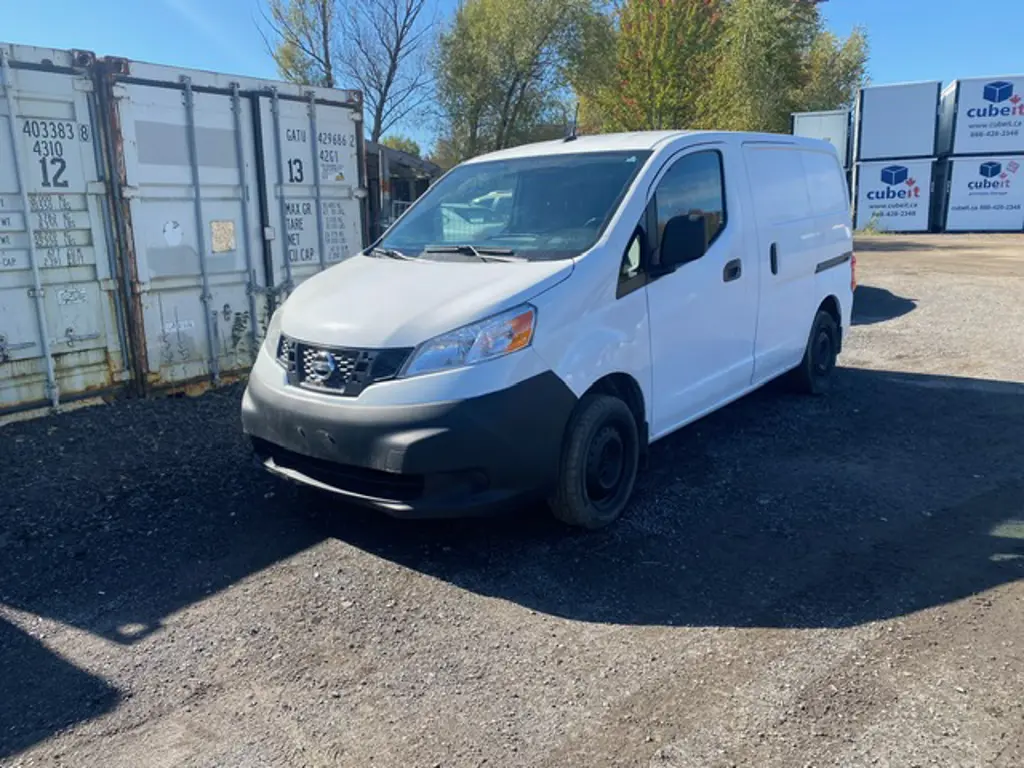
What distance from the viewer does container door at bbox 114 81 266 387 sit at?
6.44 metres

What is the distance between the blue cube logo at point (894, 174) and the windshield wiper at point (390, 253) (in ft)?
90.2

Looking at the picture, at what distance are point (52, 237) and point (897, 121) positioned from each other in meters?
28.0

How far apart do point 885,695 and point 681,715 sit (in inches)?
29.5

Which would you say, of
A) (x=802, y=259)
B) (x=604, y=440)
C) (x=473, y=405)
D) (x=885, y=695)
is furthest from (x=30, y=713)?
(x=802, y=259)

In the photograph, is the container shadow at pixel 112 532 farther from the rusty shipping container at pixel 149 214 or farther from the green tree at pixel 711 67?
the green tree at pixel 711 67

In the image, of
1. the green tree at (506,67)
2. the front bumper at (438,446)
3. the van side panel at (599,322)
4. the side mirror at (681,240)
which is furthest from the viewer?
the green tree at (506,67)

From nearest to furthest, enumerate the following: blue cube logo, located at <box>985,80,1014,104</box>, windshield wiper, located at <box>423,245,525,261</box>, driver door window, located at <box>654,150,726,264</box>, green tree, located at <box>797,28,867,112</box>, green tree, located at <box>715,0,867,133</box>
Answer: windshield wiper, located at <box>423,245,525,261</box>
driver door window, located at <box>654,150,726,264</box>
blue cube logo, located at <box>985,80,1014,104</box>
green tree, located at <box>715,0,867,133</box>
green tree, located at <box>797,28,867,112</box>

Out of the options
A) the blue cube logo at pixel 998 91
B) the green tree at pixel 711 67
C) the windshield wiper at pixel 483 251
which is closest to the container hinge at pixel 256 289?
the windshield wiper at pixel 483 251

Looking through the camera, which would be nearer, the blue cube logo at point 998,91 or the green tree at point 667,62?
the blue cube logo at point 998,91

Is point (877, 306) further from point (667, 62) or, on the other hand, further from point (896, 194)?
point (896, 194)

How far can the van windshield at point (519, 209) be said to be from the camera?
171 inches

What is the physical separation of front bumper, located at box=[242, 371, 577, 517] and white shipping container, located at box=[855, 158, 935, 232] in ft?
92.6

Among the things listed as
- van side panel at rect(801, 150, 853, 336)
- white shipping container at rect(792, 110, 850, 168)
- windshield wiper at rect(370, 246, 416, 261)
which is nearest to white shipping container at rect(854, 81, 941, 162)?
white shipping container at rect(792, 110, 850, 168)

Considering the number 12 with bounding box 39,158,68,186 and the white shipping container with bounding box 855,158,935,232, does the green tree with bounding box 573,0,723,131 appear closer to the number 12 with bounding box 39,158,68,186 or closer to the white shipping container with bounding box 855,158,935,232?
the white shipping container with bounding box 855,158,935,232
